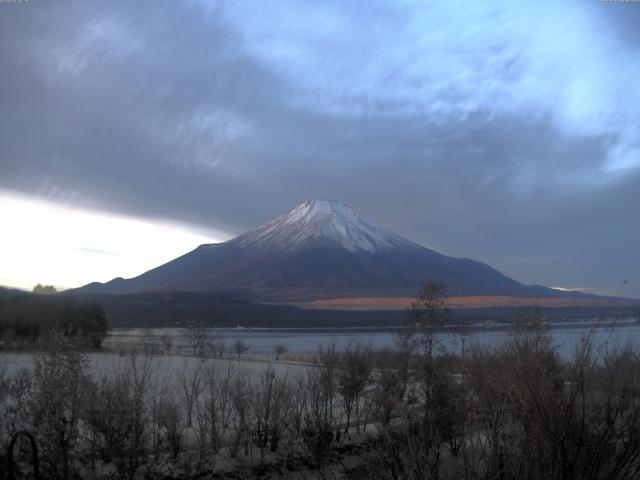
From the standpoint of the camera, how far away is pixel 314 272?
532 ft

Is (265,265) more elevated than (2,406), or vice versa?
(265,265)

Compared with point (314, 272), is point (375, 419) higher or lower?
lower

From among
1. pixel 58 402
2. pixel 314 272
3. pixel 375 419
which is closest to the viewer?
pixel 58 402

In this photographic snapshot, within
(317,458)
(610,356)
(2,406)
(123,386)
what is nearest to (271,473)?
(317,458)

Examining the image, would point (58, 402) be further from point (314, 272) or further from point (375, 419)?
point (314, 272)

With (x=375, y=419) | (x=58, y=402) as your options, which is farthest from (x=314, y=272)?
(x=58, y=402)

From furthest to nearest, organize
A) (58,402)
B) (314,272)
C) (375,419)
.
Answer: (314,272)
(375,419)
(58,402)

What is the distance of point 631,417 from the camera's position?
666cm

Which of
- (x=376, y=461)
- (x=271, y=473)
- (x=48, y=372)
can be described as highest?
(x=48, y=372)

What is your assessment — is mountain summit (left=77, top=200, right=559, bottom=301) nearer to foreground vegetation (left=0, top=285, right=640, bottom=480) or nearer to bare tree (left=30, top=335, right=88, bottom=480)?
foreground vegetation (left=0, top=285, right=640, bottom=480)

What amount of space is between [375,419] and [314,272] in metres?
139

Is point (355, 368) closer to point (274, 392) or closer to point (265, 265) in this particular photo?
point (274, 392)

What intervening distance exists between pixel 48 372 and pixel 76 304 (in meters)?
48.6

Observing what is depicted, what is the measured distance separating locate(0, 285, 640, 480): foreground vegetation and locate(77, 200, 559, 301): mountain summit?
108 meters
